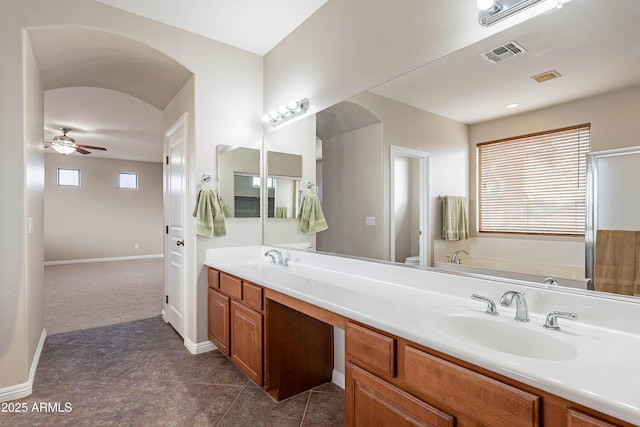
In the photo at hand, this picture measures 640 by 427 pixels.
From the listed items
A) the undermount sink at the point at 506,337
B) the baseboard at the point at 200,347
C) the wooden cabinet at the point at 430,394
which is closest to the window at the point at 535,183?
the undermount sink at the point at 506,337

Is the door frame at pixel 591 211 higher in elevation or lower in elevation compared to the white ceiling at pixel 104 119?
lower

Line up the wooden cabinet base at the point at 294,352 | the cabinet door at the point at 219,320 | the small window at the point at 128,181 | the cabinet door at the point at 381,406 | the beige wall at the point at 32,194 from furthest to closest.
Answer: the small window at the point at 128,181, the cabinet door at the point at 219,320, the beige wall at the point at 32,194, the wooden cabinet base at the point at 294,352, the cabinet door at the point at 381,406

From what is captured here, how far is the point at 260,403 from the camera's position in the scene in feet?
6.76

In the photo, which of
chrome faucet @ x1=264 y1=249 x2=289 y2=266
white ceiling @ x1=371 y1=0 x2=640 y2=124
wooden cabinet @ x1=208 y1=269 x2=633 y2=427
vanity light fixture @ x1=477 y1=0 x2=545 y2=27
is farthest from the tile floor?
vanity light fixture @ x1=477 y1=0 x2=545 y2=27

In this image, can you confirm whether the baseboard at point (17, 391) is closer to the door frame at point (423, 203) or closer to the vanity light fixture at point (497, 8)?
the door frame at point (423, 203)

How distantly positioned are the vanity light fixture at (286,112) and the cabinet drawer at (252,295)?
1.40 m

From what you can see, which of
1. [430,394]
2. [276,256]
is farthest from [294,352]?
[430,394]

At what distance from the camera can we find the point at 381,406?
1.24 meters

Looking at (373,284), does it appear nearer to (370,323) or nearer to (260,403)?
(370,323)

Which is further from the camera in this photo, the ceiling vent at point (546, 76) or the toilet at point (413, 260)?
the toilet at point (413, 260)

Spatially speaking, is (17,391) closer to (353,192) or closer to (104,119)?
(353,192)

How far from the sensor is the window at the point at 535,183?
1.28 meters

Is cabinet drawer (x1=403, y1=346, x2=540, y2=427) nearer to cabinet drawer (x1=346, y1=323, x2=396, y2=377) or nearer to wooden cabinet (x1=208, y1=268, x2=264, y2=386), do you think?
cabinet drawer (x1=346, y1=323, x2=396, y2=377)

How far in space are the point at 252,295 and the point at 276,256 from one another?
2.47 ft
